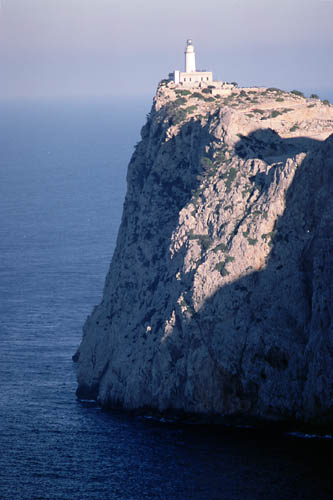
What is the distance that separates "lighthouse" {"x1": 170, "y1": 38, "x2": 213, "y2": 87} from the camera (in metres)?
114

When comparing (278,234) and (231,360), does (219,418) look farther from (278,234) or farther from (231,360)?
(278,234)

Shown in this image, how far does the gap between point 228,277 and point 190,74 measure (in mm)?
39120

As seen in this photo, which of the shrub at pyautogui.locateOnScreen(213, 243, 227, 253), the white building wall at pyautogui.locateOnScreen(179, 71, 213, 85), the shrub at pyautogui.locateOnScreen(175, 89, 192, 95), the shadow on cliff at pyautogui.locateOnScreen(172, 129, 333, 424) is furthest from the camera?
the white building wall at pyautogui.locateOnScreen(179, 71, 213, 85)

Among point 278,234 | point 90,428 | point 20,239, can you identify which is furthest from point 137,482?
point 20,239

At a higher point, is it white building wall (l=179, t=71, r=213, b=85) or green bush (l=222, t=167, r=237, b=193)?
white building wall (l=179, t=71, r=213, b=85)

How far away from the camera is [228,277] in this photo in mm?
82688

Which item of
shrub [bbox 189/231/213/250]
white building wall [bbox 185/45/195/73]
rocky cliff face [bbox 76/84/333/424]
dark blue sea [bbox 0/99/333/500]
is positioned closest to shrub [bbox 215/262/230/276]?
rocky cliff face [bbox 76/84/333/424]

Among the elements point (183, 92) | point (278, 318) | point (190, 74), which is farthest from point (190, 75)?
point (278, 318)

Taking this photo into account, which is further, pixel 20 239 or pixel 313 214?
pixel 20 239

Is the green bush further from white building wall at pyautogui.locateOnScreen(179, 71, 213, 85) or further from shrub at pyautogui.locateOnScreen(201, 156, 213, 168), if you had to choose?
white building wall at pyautogui.locateOnScreen(179, 71, 213, 85)

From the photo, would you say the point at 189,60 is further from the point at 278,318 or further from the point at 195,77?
the point at 278,318

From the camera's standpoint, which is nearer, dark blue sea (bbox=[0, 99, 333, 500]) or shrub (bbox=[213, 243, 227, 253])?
dark blue sea (bbox=[0, 99, 333, 500])

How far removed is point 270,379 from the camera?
79438 mm

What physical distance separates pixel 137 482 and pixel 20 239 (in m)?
98.0
